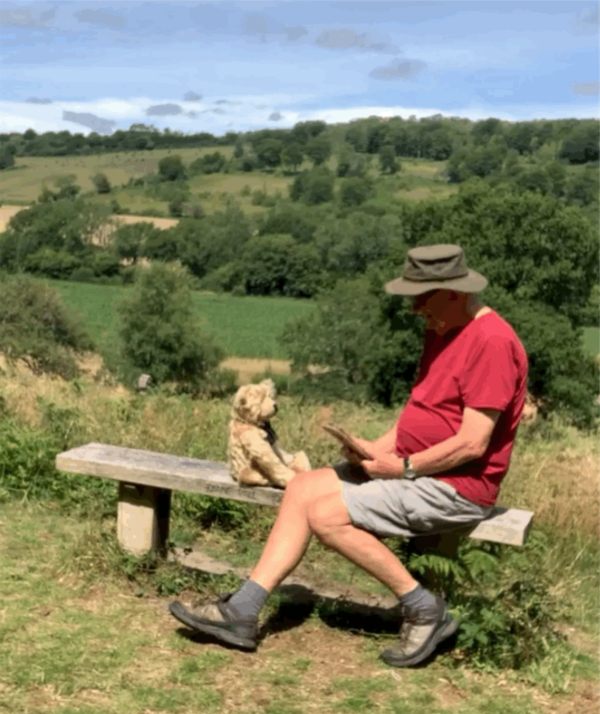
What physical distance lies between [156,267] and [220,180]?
75683mm

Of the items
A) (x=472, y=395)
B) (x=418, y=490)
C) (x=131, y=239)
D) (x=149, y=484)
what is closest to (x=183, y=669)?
(x=149, y=484)

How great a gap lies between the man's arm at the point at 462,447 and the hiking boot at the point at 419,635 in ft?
1.86

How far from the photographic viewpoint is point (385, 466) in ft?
13.1

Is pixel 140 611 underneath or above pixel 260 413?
underneath

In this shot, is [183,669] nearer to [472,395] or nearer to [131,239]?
[472,395]

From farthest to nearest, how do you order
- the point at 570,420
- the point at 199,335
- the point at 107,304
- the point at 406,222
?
the point at 107,304, the point at 199,335, the point at 406,222, the point at 570,420

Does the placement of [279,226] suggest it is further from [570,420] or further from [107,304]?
[570,420]

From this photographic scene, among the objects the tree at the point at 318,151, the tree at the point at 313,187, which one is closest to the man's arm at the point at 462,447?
the tree at the point at 313,187

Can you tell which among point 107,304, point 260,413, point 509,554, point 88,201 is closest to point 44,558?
point 260,413

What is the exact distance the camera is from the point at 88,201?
309ft

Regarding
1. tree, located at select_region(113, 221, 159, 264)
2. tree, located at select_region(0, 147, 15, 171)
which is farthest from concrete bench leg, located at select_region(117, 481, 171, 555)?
tree, located at select_region(0, 147, 15, 171)

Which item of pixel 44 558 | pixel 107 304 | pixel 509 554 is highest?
pixel 509 554

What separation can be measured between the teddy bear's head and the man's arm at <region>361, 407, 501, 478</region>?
0.75m

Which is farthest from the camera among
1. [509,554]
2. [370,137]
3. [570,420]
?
[370,137]
